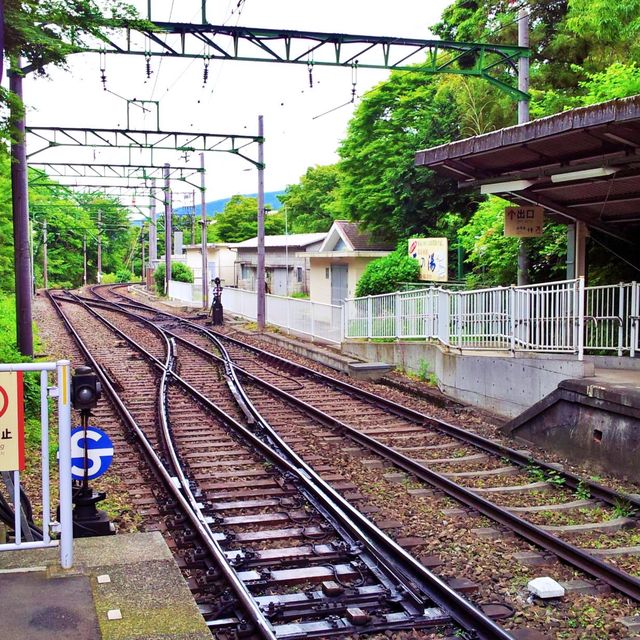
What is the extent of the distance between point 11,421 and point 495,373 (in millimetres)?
9526

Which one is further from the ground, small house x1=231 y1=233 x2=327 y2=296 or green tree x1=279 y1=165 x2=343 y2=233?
green tree x1=279 y1=165 x2=343 y2=233

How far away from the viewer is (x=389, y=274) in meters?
24.5

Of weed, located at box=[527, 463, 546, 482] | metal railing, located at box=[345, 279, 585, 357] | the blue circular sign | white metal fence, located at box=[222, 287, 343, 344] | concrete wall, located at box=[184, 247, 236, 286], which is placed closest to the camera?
the blue circular sign

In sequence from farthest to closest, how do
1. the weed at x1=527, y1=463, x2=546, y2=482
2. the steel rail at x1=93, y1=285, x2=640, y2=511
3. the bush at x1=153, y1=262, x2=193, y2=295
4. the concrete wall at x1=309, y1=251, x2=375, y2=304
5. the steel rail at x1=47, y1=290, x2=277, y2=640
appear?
1. the bush at x1=153, y1=262, x2=193, y2=295
2. the concrete wall at x1=309, y1=251, x2=375, y2=304
3. the weed at x1=527, y1=463, x2=546, y2=482
4. the steel rail at x1=93, y1=285, x2=640, y2=511
5. the steel rail at x1=47, y1=290, x2=277, y2=640

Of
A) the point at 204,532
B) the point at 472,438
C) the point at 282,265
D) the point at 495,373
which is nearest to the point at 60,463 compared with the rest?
the point at 204,532

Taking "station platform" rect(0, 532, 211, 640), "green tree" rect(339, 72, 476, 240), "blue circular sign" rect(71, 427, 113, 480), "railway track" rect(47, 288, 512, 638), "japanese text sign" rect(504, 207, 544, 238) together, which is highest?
"green tree" rect(339, 72, 476, 240)

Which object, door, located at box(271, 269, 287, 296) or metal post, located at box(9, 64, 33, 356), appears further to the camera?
door, located at box(271, 269, 287, 296)

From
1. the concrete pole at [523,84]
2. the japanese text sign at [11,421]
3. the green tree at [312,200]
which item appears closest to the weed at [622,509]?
the japanese text sign at [11,421]

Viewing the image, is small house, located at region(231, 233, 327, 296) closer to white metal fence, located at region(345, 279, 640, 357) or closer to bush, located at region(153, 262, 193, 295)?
bush, located at region(153, 262, 193, 295)

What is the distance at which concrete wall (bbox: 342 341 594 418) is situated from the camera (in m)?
11.6

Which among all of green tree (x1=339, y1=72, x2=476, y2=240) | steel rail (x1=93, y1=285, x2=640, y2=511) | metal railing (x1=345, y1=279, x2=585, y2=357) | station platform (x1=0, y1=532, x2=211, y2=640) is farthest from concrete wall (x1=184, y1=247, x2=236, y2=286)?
station platform (x1=0, y1=532, x2=211, y2=640)

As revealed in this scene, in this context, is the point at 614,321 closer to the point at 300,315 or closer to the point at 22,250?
the point at 22,250

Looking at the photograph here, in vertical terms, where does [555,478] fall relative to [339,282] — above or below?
below

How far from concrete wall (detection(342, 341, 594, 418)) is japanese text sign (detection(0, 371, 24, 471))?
809 centimetres
